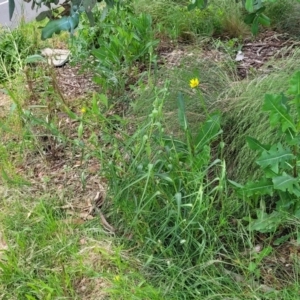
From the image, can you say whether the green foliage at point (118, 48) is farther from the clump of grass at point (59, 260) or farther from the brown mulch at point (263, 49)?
the clump of grass at point (59, 260)

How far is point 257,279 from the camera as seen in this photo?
2188mm

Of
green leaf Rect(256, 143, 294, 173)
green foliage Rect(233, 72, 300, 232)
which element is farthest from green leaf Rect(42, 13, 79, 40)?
green leaf Rect(256, 143, 294, 173)

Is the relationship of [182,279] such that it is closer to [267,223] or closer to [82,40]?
[267,223]

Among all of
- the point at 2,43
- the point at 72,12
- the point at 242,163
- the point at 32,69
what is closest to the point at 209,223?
the point at 242,163

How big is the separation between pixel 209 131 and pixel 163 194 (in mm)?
442

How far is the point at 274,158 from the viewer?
2.21m

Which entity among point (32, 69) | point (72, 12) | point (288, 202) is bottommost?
point (32, 69)

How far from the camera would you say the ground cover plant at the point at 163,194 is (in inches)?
86.7

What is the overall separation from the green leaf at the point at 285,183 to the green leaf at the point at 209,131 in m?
0.48

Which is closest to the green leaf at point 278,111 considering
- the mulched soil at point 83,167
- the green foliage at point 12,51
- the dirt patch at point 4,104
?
the mulched soil at point 83,167

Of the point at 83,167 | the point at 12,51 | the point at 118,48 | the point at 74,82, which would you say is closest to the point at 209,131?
the point at 83,167

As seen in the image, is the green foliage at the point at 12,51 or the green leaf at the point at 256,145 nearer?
the green leaf at the point at 256,145

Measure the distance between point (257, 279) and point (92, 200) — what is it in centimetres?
101

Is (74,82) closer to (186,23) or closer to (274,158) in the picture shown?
(186,23)
